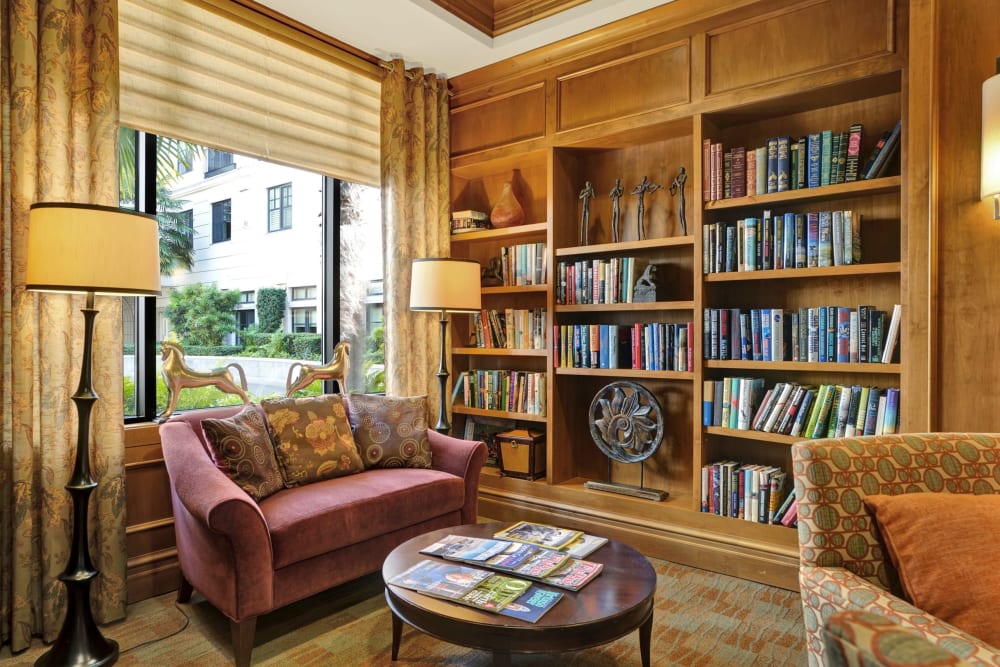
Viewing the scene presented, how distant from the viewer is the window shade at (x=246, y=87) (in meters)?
2.60

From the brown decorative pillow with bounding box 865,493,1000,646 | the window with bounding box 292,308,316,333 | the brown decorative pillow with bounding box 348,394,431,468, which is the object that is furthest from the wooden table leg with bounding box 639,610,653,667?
the window with bounding box 292,308,316,333

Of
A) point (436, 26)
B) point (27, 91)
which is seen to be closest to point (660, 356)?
point (436, 26)

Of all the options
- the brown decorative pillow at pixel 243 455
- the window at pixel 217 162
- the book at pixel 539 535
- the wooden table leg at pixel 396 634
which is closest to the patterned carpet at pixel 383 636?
the wooden table leg at pixel 396 634

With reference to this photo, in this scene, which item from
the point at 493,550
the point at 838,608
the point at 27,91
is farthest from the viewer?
the point at 27,91

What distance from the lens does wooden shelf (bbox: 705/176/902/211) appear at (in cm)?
245

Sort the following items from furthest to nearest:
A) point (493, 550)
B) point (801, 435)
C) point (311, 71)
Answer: point (311, 71) < point (801, 435) < point (493, 550)

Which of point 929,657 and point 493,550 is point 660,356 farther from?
point 929,657

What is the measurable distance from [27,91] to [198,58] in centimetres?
80

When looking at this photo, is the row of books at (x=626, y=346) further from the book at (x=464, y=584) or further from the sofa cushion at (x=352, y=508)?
the book at (x=464, y=584)

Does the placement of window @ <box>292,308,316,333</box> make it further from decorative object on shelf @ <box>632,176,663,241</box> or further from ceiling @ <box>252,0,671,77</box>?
decorative object on shelf @ <box>632,176,663,241</box>

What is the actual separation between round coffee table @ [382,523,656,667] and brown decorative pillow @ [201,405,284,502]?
803 millimetres

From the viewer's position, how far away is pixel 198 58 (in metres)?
2.78

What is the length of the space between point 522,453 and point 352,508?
1.38m

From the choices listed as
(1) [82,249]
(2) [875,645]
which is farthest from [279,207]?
(2) [875,645]
